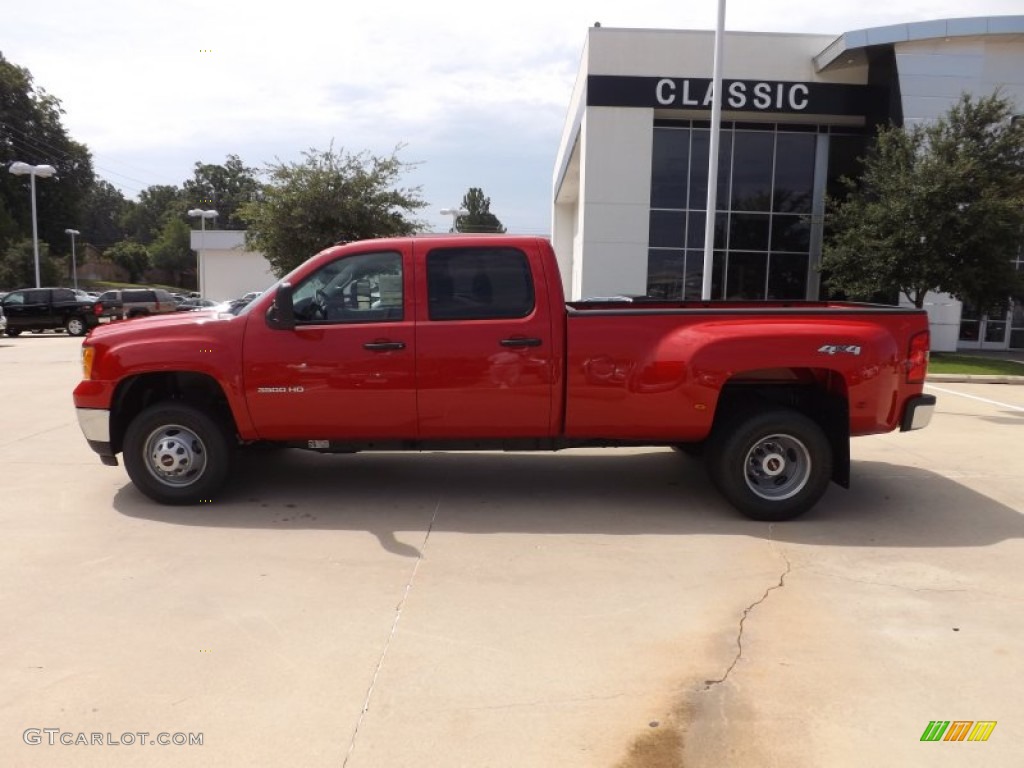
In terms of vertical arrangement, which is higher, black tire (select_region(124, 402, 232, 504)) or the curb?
black tire (select_region(124, 402, 232, 504))

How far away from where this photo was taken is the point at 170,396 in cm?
616

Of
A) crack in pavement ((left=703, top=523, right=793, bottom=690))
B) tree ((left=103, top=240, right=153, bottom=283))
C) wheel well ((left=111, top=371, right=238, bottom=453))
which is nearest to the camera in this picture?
crack in pavement ((left=703, top=523, right=793, bottom=690))

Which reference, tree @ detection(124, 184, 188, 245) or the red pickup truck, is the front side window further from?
tree @ detection(124, 184, 188, 245)

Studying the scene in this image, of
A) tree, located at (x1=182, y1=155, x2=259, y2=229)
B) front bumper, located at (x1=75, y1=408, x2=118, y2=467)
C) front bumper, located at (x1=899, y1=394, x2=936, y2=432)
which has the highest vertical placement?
tree, located at (x1=182, y1=155, x2=259, y2=229)

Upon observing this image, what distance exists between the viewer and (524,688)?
342 cm

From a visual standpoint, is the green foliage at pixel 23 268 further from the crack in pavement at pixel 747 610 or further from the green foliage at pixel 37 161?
the crack in pavement at pixel 747 610

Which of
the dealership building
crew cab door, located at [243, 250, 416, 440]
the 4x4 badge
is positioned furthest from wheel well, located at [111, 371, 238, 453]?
the dealership building

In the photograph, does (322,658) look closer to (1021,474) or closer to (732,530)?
(732,530)

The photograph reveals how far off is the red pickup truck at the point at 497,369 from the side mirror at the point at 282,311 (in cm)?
1

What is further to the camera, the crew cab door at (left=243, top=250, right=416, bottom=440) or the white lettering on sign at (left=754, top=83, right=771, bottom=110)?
the white lettering on sign at (left=754, top=83, right=771, bottom=110)

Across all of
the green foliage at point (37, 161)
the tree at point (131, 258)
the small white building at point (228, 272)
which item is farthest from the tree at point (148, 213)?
the small white building at point (228, 272)

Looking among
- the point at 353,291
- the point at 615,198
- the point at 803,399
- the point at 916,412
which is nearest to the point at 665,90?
the point at 615,198

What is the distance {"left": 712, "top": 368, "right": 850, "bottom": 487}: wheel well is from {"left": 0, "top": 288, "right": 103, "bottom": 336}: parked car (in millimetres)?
26661

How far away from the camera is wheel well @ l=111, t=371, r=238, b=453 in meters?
5.96
